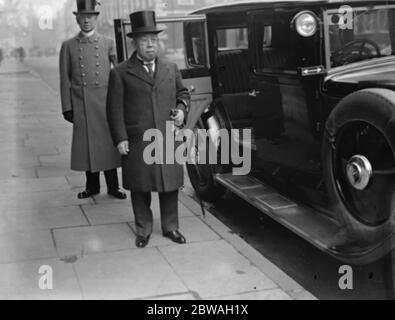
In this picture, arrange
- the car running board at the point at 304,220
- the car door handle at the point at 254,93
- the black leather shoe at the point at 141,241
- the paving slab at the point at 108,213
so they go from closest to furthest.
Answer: the car running board at the point at 304,220
the black leather shoe at the point at 141,241
the car door handle at the point at 254,93
the paving slab at the point at 108,213

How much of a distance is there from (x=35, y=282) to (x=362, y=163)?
2.17 meters

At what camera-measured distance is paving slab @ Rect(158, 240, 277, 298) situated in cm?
362

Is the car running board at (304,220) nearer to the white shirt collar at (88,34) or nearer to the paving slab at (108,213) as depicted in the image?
the paving slab at (108,213)

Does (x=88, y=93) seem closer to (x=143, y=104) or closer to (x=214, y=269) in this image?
(x=143, y=104)

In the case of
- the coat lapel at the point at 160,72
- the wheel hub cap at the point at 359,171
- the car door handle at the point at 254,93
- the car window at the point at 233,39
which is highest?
the car window at the point at 233,39

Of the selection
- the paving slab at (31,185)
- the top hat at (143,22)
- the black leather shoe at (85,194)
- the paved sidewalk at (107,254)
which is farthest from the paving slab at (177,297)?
the paving slab at (31,185)

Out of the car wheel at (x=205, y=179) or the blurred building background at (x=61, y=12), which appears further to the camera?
the car wheel at (x=205, y=179)

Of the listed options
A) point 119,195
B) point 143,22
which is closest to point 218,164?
point 119,195

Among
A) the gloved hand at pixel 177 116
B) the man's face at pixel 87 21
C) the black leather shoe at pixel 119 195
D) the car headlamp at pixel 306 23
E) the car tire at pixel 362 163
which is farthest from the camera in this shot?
the black leather shoe at pixel 119 195

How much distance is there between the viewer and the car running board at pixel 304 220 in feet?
11.0

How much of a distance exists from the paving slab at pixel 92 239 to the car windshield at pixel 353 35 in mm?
2071
